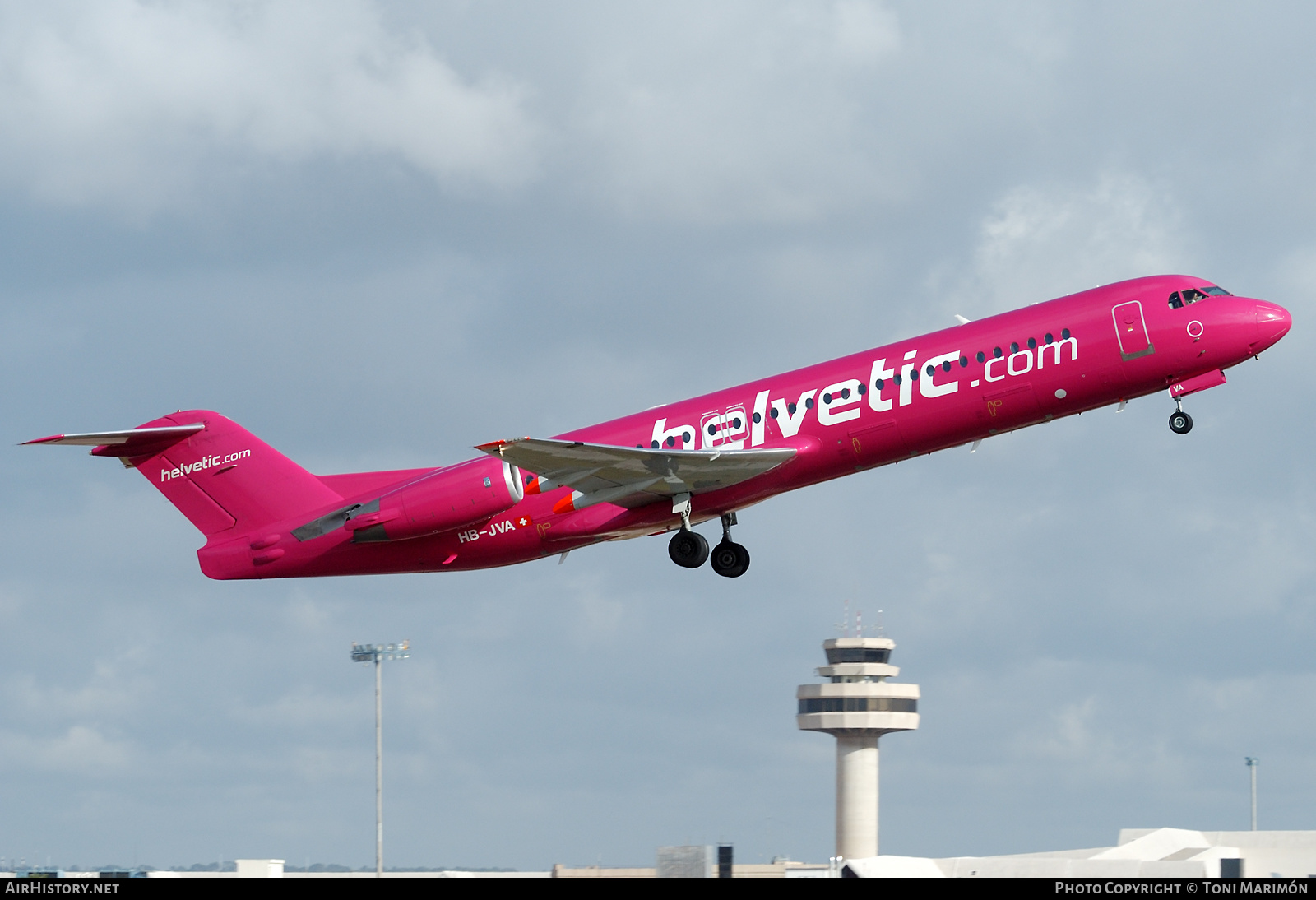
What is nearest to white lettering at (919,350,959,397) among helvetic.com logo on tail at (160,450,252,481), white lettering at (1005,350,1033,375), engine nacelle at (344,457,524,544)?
white lettering at (1005,350,1033,375)

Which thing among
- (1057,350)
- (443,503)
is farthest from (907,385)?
(443,503)

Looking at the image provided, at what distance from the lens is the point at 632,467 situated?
29.2 m

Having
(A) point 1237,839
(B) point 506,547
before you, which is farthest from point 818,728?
(B) point 506,547

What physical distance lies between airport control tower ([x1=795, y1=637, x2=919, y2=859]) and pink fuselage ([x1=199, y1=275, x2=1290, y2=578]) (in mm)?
50106

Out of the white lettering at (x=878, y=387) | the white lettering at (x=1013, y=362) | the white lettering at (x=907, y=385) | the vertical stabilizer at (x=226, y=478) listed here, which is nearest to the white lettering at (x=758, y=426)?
the white lettering at (x=878, y=387)

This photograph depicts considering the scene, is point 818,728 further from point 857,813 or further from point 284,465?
point 284,465

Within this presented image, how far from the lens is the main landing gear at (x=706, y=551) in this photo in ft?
102

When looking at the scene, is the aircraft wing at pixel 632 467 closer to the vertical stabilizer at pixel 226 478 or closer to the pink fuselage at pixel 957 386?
the pink fuselage at pixel 957 386

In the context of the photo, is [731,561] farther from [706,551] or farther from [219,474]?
[219,474]

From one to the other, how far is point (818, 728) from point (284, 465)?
52.1 m

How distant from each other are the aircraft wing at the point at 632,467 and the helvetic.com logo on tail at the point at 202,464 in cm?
765

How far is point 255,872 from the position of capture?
5275 cm

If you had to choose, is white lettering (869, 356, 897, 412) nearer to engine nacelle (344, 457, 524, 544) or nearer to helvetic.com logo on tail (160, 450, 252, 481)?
engine nacelle (344, 457, 524, 544)

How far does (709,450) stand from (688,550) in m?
2.39
